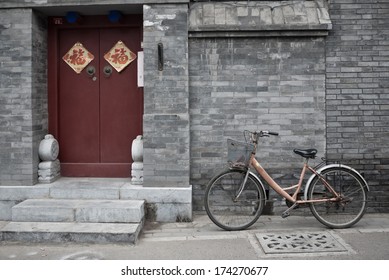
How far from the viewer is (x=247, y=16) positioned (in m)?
7.00

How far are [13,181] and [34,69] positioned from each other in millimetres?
1695

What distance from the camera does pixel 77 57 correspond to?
760 centimetres

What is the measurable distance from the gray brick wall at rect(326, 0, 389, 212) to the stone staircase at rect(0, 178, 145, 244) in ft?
10.2

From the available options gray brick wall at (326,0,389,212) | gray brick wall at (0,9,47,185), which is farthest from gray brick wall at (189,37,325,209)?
gray brick wall at (0,9,47,185)

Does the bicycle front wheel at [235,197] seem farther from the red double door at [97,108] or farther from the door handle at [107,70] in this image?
the door handle at [107,70]

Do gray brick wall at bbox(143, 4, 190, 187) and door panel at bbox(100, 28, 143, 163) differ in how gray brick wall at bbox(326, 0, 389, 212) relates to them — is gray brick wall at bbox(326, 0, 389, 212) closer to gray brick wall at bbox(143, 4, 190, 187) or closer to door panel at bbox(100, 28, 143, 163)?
gray brick wall at bbox(143, 4, 190, 187)

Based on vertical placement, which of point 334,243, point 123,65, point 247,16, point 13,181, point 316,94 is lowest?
point 334,243

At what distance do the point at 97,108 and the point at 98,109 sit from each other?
23mm

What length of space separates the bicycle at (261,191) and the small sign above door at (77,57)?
2.84 meters

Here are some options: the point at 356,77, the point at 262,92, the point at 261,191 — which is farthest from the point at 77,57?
the point at 356,77

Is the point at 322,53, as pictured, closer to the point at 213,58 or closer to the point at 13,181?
the point at 213,58

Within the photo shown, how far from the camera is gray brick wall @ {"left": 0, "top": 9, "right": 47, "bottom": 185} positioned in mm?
6949

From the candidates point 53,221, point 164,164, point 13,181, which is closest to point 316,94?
point 164,164

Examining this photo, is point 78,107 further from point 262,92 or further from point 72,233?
point 262,92
